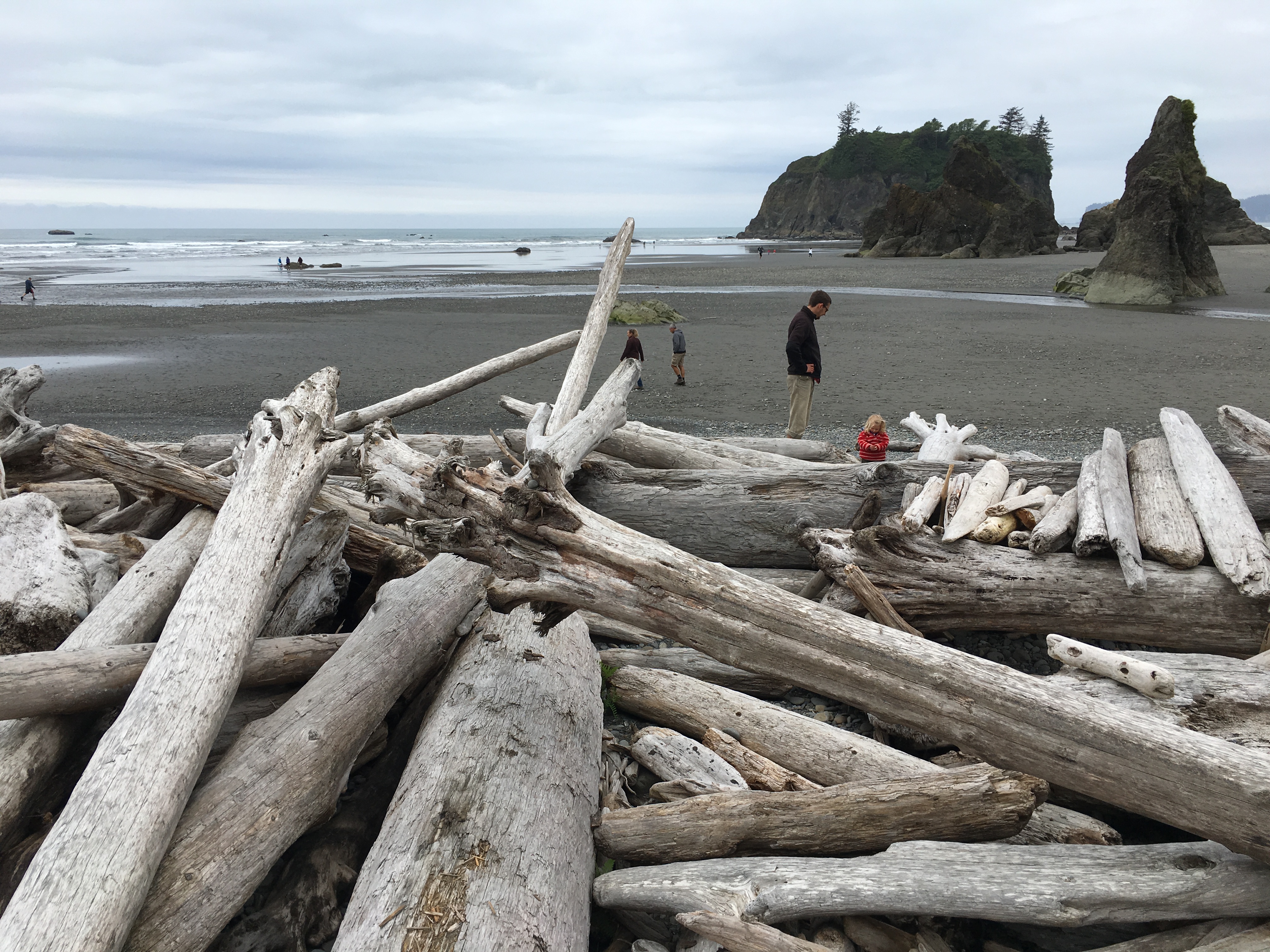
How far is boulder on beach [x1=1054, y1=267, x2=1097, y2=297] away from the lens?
3294 cm

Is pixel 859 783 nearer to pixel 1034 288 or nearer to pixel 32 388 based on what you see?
pixel 32 388

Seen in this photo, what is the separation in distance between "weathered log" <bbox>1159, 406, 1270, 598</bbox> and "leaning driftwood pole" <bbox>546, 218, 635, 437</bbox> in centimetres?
367

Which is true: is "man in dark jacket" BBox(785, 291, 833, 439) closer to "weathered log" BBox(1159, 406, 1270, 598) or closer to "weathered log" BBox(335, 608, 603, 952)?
"weathered log" BBox(1159, 406, 1270, 598)

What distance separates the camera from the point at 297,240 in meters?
117

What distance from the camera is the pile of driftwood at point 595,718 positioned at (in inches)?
103

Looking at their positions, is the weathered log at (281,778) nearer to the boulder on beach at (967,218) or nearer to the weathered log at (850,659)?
the weathered log at (850,659)

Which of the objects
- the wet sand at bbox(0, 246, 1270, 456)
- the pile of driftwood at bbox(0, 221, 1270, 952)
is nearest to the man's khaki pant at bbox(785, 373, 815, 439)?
the wet sand at bbox(0, 246, 1270, 456)

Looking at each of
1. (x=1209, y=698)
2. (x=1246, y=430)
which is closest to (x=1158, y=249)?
(x=1246, y=430)

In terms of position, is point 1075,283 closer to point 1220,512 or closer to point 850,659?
point 1220,512

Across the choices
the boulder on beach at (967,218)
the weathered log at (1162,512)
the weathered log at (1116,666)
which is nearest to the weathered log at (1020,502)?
the weathered log at (1162,512)

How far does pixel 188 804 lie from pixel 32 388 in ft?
17.0

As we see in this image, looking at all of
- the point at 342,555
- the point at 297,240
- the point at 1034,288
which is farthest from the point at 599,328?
the point at 297,240

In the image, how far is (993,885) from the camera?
2.65 m

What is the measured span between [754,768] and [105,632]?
290 centimetres
